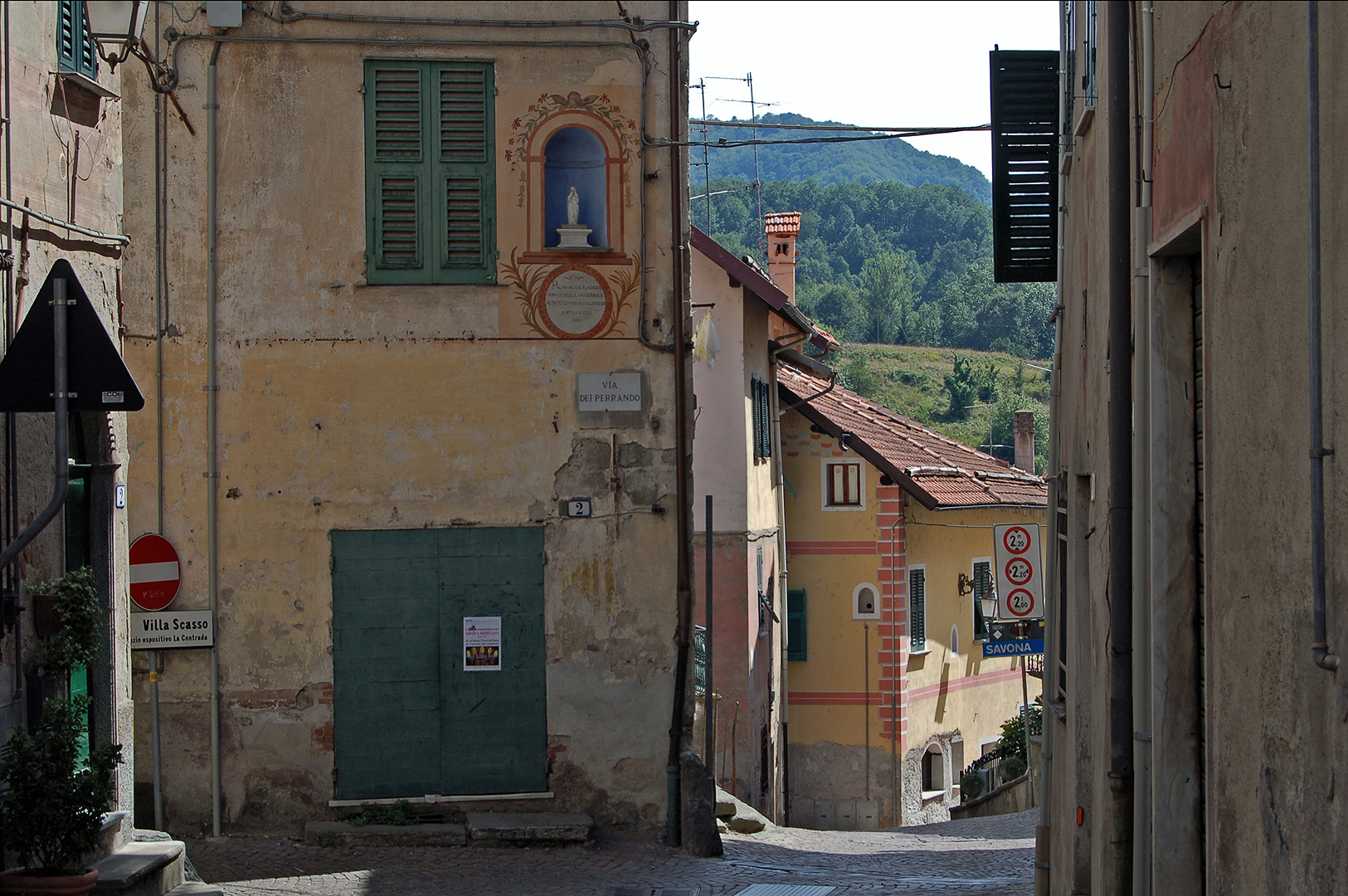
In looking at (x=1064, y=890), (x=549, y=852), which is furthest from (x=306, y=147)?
(x=1064, y=890)

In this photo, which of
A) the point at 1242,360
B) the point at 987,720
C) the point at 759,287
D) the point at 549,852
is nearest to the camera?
the point at 1242,360

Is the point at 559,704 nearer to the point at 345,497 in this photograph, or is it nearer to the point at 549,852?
the point at 549,852

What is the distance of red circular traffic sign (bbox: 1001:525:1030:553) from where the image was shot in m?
13.4

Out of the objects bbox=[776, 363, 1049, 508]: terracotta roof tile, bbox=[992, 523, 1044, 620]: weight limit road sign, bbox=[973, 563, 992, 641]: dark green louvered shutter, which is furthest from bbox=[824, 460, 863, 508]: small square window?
bbox=[992, 523, 1044, 620]: weight limit road sign

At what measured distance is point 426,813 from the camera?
10500mm

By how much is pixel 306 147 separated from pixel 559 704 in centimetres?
480

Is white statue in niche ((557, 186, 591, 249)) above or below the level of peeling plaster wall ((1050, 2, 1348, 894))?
above

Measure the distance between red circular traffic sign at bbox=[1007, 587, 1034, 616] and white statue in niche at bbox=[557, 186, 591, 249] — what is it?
18.8ft

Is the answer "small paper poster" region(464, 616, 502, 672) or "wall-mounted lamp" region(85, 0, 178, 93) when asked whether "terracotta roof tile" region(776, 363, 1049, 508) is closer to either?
"small paper poster" region(464, 616, 502, 672)

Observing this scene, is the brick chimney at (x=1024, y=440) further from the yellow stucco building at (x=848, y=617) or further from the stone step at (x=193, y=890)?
the stone step at (x=193, y=890)

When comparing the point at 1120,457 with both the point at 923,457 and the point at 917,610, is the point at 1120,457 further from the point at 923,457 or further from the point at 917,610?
the point at 923,457

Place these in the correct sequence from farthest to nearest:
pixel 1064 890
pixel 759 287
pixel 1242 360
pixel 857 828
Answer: pixel 857 828
pixel 759 287
pixel 1064 890
pixel 1242 360

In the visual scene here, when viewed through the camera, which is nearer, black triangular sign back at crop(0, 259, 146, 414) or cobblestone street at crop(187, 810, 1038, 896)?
black triangular sign back at crop(0, 259, 146, 414)

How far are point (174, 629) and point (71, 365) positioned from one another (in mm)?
4942
